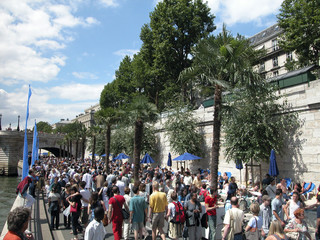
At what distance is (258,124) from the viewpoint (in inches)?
548

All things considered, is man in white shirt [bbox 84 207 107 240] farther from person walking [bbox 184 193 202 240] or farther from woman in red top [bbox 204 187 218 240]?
woman in red top [bbox 204 187 218 240]

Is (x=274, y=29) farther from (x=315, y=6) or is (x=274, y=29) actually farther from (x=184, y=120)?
(x=184, y=120)

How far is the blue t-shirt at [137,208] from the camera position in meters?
6.63

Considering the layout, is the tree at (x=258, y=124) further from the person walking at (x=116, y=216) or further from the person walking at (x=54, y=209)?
the person walking at (x=54, y=209)

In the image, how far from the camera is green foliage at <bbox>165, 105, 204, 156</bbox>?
20562 mm

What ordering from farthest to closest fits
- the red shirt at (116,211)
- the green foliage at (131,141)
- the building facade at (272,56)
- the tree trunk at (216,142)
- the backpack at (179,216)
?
the building facade at (272,56) < the green foliage at (131,141) < the tree trunk at (216,142) < the red shirt at (116,211) < the backpack at (179,216)

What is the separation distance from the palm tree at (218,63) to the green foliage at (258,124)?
11.6ft

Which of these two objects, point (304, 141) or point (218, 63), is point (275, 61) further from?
point (218, 63)

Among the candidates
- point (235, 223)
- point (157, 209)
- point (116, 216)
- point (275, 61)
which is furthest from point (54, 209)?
point (275, 61)

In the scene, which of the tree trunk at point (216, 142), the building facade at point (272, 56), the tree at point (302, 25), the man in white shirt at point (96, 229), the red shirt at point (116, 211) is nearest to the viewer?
the man in white shirt at point (96, 229)

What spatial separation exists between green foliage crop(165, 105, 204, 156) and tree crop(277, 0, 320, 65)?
11494 mm

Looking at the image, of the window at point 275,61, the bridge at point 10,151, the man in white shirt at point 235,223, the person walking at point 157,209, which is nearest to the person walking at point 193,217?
the person walking at point 157,209

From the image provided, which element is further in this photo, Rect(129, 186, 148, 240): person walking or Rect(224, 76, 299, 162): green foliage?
Rect(224, 76, 299, 162): green foliage

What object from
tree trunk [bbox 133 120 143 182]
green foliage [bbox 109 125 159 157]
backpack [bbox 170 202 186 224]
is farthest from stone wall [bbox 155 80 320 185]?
green foliage [bbox 109 125 159 157]
